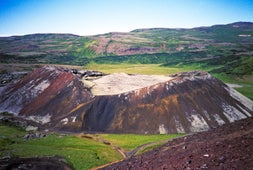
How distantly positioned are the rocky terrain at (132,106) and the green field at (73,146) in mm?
3925

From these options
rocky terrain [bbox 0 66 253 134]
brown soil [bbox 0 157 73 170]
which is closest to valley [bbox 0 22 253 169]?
rocky terrain [bbox 0 66 253 134]

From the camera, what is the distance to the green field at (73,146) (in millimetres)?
37625

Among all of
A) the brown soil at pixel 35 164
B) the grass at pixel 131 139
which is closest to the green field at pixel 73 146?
the grass at pixel 131 139

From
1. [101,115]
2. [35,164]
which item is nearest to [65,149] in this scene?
[35,164]

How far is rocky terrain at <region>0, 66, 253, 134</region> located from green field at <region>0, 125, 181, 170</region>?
3925mm

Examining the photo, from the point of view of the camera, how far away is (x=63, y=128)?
172 ft

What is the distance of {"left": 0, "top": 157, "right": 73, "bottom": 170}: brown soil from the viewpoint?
34594mm

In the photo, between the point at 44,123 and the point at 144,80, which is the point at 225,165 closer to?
the point at 44,123

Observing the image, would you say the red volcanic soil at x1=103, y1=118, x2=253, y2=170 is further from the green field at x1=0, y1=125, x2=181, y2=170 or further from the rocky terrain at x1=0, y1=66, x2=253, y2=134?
the rocky terrain at x1=0, y1=66, x2=253, y2=134

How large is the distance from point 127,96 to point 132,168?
1301 inches

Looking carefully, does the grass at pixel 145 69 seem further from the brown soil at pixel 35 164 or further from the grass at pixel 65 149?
the brown soil at pixel 35 164

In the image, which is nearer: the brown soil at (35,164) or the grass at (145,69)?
the brown soil at (35,164)

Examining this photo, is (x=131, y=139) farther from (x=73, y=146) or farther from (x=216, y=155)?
(x=216, y=155)

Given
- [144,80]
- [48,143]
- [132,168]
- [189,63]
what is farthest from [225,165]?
[189,63]
